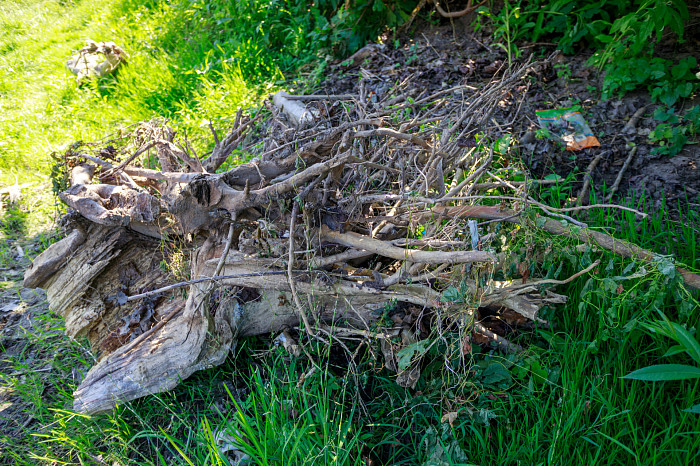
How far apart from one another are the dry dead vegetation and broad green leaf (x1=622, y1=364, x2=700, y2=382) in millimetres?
392

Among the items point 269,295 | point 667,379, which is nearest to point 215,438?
point 269,295

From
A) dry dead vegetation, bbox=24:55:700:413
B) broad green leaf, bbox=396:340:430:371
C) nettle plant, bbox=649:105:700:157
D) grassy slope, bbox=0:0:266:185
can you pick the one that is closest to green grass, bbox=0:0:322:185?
grassy slope, bbox=0:0:266:185

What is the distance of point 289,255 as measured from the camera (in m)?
1.98

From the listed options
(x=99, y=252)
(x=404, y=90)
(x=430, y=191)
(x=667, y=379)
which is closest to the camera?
(x=667, y=379)

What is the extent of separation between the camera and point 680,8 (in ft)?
9.86

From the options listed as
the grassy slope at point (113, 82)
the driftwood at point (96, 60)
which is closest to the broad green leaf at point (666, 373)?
the grassy slope at point (113, 82)

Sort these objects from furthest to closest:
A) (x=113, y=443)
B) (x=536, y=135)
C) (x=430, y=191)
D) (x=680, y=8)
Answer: (x=536, y=135) → (x=680, y=8) → (x=430, y=191) → (x=113, y=443)

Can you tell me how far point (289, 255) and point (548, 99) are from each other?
9.90 feet

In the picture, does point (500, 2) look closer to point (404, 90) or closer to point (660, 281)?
point (404, 90)

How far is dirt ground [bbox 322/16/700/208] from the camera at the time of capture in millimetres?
3018

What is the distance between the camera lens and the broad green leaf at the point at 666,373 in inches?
70.6

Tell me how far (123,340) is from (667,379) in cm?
277

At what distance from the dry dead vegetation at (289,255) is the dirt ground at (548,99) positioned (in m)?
0.58

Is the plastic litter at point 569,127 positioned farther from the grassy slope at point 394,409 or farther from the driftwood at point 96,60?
the driftwood at point 96,60
